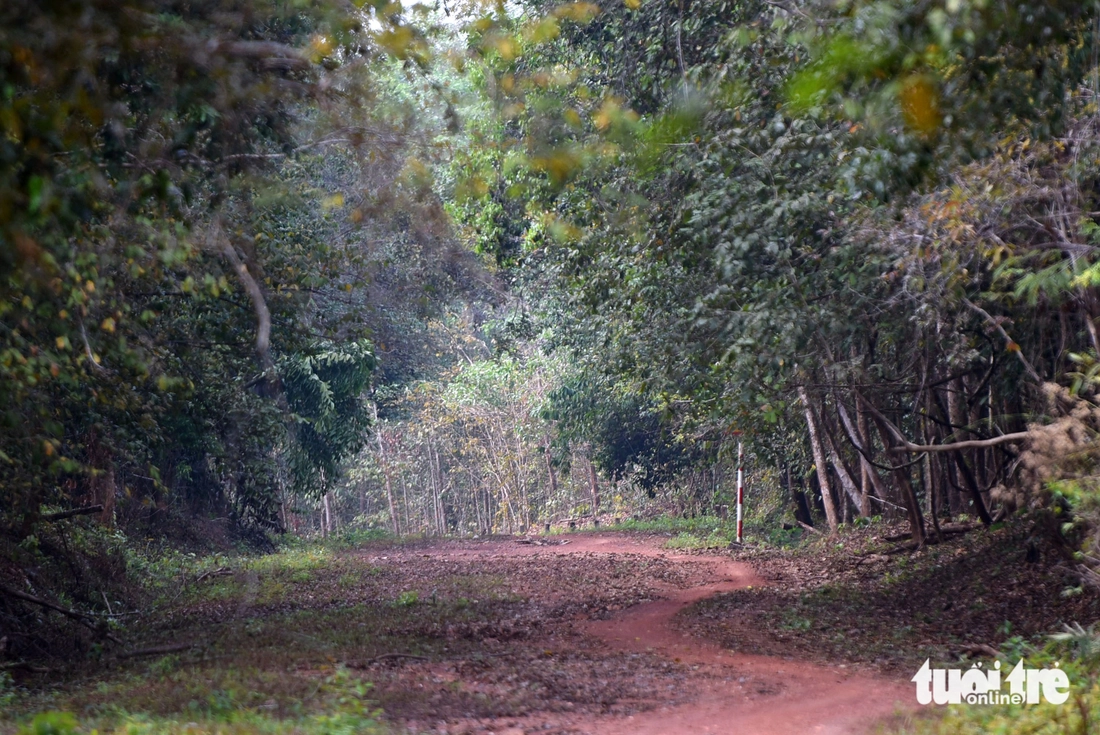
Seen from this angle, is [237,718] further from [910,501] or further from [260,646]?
[910,501]

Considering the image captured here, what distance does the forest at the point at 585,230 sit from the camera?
5832 millimetres

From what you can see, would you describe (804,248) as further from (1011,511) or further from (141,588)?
(141,588)

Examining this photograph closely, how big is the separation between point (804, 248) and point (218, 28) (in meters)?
5.86

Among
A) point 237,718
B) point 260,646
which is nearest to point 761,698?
point 237,718

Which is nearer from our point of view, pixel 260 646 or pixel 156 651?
pixel 156 651

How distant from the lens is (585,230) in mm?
12180

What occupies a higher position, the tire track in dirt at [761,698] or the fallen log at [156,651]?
the fallen log at [156,651]

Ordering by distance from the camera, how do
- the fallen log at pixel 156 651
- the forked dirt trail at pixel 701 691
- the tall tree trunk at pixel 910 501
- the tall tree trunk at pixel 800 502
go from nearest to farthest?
1. the forked dirt trail at pixel 701 691
2. the fallen log at pixel 156 651
3. the tall tree trunk at pixel 910 501
4. the tall tree trunk at pixel 800 502

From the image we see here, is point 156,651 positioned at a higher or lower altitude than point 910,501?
lower
